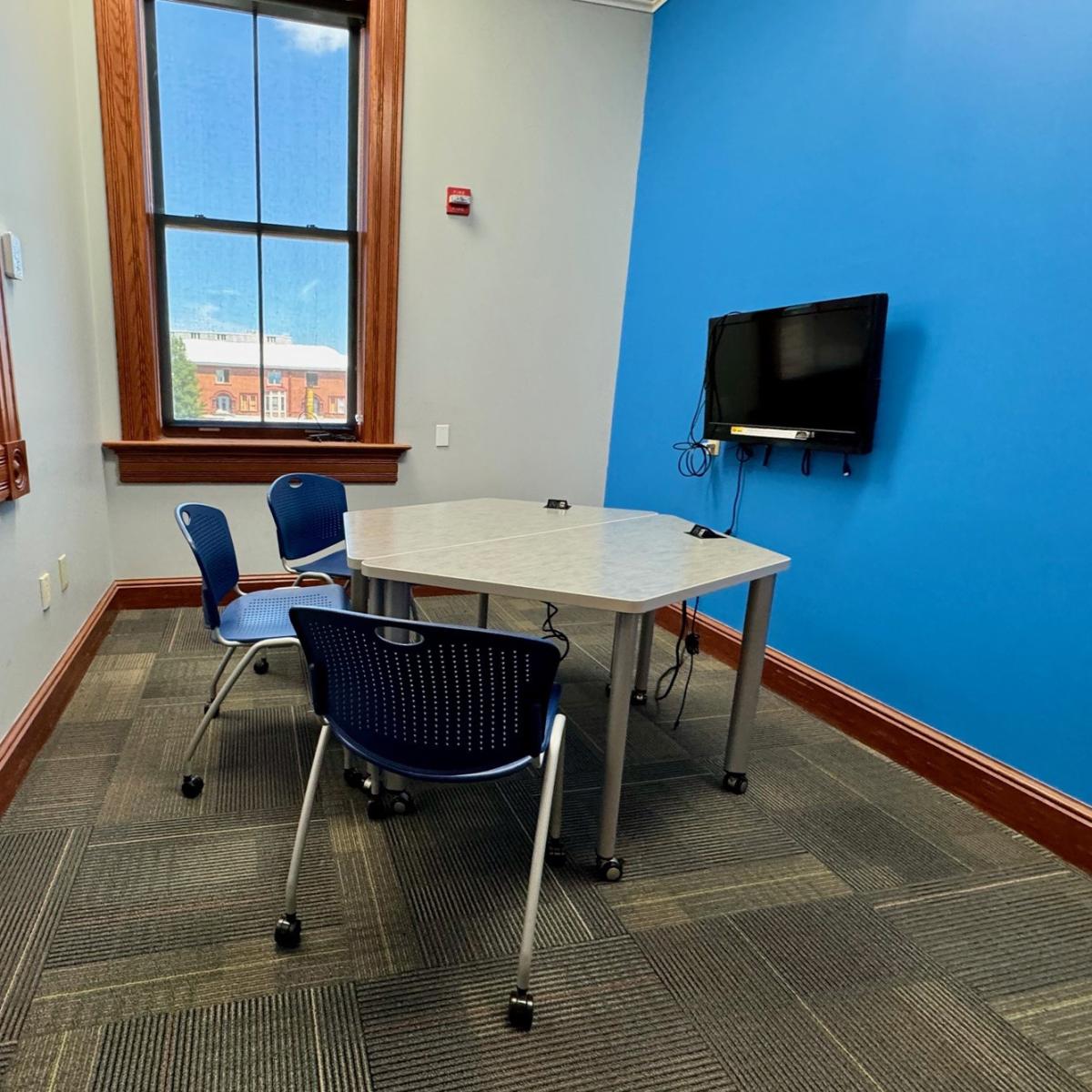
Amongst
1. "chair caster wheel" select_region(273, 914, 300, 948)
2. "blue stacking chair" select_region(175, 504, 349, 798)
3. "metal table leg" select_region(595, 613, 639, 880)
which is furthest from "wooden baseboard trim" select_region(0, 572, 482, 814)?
"metal table leg" select_region(595, 613, 639, 880)

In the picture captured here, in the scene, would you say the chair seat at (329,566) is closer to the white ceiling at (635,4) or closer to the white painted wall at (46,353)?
the white painted wall at (46,353)

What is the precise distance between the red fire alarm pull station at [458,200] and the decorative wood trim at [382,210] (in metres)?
0.26

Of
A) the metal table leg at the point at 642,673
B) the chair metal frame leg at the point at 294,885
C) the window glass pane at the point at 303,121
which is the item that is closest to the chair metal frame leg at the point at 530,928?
the chair metal frame leg at the point at 294,885

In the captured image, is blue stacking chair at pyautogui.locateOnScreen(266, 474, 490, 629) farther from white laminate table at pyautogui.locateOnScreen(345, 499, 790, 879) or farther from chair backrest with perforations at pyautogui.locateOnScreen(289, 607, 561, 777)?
chair backrest with perforations at pyautogui.locateOnScreen(289, 607, 561, 777)

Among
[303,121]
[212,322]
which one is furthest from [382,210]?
[212,322]

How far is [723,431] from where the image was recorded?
3.07m

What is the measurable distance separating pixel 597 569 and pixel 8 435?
Result: 175cm

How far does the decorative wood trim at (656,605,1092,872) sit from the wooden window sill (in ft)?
7.28

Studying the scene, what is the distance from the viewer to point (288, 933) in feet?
4.69

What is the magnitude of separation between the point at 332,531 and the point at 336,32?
2.44 metres

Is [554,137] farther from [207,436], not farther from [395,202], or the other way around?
[207,436]

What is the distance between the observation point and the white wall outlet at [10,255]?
Result: 80.2 inches

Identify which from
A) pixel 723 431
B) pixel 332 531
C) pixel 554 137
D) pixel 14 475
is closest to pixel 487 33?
pixel 554 137

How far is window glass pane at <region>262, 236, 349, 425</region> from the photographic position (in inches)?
135
